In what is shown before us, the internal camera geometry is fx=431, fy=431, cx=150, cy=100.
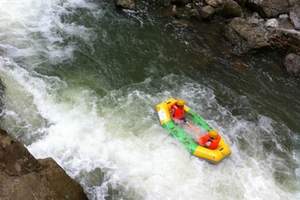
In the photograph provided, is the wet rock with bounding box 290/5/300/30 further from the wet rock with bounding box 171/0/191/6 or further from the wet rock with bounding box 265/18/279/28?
the wet rock with bounding box 171/0/191/6

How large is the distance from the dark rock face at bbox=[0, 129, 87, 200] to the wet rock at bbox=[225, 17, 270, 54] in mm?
6679

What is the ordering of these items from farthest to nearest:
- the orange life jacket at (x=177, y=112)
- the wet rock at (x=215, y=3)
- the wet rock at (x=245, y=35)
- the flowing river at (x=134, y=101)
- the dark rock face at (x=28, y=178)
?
the wet rock at (x=215, y=3), the wet rock at (x=245, y=35), the orange life jacket at (x=177, y=112), the flowing river at (x=134, y=101), the dark rock face at (x=28, y=178)

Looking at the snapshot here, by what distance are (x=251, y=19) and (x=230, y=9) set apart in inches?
27.3

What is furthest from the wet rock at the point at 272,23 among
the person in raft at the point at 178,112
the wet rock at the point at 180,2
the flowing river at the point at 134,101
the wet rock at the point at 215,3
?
the person in raft at the point at 178,112

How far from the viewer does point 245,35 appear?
11.7m

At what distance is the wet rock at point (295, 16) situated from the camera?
12.2 m

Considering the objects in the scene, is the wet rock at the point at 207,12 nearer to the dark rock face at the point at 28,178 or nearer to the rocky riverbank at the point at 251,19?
the rocky riverbank at the point at 251,19

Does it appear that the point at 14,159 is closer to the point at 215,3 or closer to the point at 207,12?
the point at 207,12

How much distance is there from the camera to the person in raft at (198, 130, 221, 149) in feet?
28.5

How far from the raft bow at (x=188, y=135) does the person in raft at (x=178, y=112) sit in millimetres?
93

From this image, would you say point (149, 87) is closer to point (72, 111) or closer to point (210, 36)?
point (72, 111)

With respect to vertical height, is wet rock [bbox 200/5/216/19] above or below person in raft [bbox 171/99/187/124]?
above

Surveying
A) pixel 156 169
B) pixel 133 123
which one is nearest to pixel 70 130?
pixel 133 123

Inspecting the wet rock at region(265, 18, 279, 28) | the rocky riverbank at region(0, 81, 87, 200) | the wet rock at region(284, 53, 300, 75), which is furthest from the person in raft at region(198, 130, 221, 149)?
the wet rock at region(265, 18, 279, 28)
